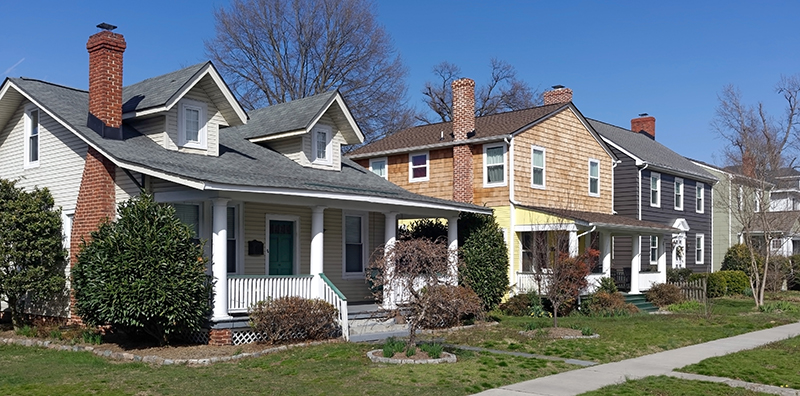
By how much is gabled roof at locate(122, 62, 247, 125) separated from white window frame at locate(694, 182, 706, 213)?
84.9 feet

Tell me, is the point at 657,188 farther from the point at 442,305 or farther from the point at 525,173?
the point at 442,305

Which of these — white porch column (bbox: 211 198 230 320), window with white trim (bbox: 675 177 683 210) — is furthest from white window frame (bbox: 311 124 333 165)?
window with white trim (bbox: 675 177 683 210)

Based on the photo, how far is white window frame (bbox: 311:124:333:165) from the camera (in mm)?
21547

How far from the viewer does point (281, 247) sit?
19.9m

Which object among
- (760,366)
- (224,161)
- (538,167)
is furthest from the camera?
(538,167)

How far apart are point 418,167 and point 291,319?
1381 centimetres

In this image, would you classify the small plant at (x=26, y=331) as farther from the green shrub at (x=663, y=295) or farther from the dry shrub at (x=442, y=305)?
the green shrub at (x=663, y=295)

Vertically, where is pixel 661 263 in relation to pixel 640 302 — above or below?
above

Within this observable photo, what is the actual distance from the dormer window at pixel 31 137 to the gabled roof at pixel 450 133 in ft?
42.7

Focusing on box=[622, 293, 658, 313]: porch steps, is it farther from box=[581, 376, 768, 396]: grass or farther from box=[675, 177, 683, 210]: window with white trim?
box=[581, 376, 768, 396]: grass

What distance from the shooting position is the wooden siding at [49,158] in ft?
59.7

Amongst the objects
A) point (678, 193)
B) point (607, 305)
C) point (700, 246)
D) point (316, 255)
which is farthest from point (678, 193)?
point (316, 255)

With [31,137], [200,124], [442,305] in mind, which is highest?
[200,124]

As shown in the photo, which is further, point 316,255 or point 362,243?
point 362,243
